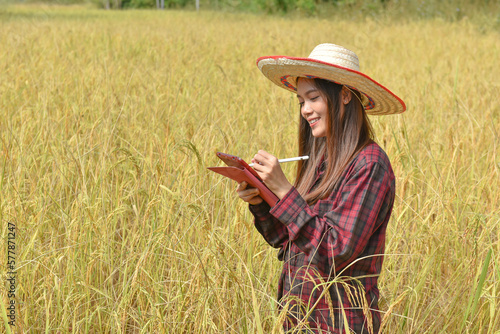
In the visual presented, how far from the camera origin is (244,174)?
116 cm

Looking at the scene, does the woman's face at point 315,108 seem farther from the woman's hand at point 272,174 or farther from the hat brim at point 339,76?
the woman's hand at point 272,174

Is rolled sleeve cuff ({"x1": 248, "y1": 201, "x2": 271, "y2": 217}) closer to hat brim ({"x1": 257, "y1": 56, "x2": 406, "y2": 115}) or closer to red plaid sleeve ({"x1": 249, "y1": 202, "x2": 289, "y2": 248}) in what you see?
red plaid sleeve ({"x1": 249, "y1": 202, "x2": 289, "y2": 248})

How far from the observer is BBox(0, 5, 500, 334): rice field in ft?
4.73

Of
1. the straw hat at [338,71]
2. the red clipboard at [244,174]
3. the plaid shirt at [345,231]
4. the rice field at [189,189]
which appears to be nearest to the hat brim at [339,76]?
the straw hat at [338,71]

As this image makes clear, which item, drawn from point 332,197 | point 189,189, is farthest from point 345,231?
point 189,189

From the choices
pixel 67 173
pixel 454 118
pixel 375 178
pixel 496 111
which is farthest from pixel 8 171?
pixel 496 111

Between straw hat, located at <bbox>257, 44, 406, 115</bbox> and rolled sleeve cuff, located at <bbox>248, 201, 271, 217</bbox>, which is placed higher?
straw hat, located at <bbox>257, 44, 406, 115</bbox>

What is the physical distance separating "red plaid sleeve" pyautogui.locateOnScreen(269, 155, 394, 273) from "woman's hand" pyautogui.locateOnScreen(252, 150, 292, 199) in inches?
0.9

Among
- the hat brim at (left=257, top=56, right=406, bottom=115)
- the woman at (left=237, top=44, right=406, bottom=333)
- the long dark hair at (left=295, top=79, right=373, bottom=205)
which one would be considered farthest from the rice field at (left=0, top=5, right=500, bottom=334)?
the hat brim at (left=257, top=56, right=406, bottom=115)

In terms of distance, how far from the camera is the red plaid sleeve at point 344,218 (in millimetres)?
1110

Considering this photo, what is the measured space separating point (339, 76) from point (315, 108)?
10 cm

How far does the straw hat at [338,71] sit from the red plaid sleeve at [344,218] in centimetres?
20

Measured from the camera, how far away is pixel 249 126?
3004 millimetres

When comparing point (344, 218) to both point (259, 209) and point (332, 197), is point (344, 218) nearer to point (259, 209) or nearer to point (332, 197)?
point (332, 197)
